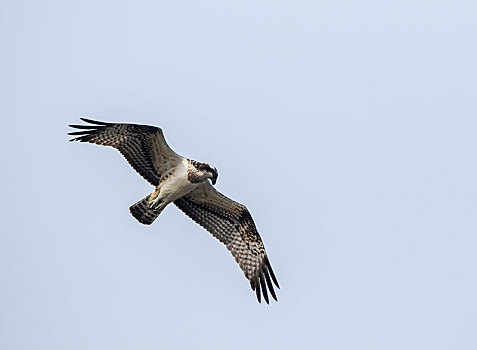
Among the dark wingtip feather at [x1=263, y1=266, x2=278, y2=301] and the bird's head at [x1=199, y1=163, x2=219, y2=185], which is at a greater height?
the bird's head at [x1=199, y1=163, x2=219, y2=185]

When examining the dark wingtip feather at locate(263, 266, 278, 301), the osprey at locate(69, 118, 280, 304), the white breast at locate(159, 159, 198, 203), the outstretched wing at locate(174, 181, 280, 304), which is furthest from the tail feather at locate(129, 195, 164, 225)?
the dark wingtip feather at locate(263, 266, 278, 301)

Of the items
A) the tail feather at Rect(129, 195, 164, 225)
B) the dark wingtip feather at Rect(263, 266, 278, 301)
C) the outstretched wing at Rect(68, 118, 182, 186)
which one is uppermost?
the outstretched wing at Rect(68, 118, 182, 186)

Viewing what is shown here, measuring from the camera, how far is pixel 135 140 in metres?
15.3

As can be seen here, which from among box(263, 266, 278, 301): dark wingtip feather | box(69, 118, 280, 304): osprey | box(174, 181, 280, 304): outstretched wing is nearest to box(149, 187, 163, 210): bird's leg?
box(69, 118, 280, 304): osprey

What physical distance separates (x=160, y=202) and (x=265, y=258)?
2.23m

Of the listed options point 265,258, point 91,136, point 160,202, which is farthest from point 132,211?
point 265,258

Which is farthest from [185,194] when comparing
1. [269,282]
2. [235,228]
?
[269,282]

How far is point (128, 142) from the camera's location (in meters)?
15.3

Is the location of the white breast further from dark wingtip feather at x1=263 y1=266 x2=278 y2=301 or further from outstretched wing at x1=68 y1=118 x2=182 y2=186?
dark wingtip feather at x1=263 y1=266 x2=278 y2=301

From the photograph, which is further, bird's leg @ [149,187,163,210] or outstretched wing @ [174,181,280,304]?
outstretched wing @ [174,181,280,304]

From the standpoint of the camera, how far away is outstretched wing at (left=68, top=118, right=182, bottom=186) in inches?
595

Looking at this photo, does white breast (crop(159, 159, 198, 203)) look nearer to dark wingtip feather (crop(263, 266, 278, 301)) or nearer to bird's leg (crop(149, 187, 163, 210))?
→ bird's leg (crop(149, 187, 163, 210))

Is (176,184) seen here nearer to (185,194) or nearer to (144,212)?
(185,194)

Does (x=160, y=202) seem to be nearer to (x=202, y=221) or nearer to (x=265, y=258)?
(x=202, y=221)
